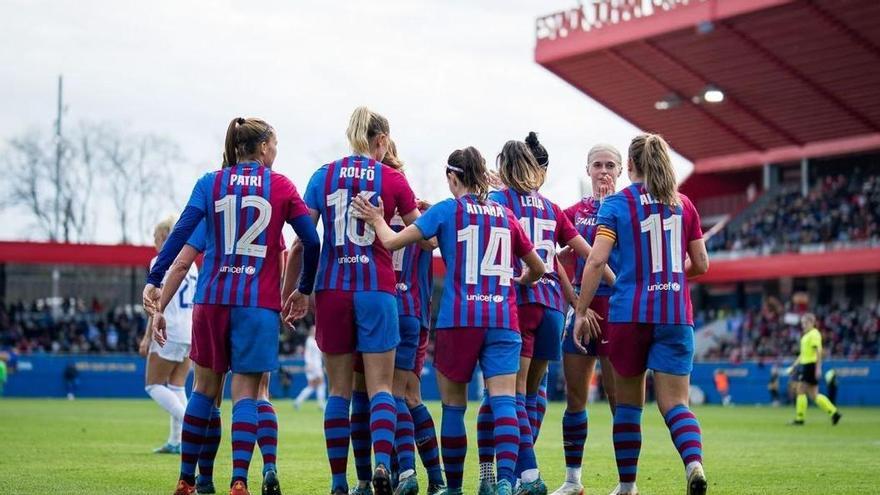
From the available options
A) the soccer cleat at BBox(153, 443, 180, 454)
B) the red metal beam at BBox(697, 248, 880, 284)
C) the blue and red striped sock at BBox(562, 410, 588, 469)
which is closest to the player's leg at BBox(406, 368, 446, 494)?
the blue and red striped sock at BBox(562, 410, 588, 469)

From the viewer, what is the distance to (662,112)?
49594 millimetres

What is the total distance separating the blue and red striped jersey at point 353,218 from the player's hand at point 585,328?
4.02 feet

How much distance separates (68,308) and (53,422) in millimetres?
28969

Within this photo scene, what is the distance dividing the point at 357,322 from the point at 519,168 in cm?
157

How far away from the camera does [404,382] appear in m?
9.01

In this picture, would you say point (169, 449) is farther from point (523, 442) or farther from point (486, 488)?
point (486, 488)

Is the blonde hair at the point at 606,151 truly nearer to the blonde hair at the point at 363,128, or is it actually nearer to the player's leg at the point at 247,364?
the blonde hair at the point at 363,128

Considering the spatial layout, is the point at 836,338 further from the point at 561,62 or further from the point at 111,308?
the point at 111,308

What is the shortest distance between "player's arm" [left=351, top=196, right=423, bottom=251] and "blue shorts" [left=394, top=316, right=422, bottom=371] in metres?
0.80

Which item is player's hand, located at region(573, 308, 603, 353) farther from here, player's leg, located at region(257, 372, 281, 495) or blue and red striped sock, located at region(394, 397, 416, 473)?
player's leg, located at region(257, 372, 281, 495)

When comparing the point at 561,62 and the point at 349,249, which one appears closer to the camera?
the point at 349,249

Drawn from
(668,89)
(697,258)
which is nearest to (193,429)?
(697,258)

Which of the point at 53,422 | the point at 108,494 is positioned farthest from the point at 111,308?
the point at 108,494

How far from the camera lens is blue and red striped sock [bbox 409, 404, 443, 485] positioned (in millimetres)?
9016
